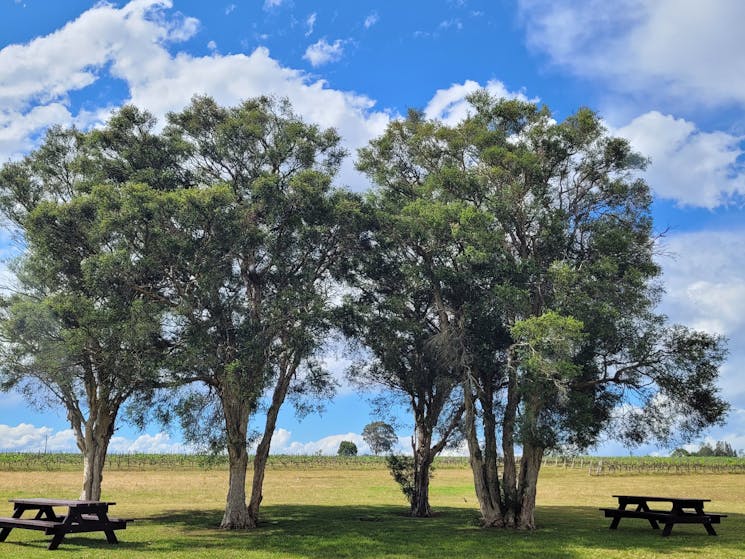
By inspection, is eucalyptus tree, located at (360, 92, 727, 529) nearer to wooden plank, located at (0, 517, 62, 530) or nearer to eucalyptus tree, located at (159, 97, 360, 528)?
eucalyptus tree, located at (159, 97, 360, 528)

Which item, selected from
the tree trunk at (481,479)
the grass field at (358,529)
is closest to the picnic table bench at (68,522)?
the grass field at (358,529)

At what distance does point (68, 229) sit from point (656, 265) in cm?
2237

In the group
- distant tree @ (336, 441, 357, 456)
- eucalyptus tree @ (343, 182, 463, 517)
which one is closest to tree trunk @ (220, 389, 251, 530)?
eucalyptus tree @ (343, 182, 463, 517)

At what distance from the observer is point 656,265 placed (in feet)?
92.7

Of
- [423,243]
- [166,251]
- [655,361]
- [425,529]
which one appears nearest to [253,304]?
[166,251]

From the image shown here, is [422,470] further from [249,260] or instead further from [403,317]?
[249,260]

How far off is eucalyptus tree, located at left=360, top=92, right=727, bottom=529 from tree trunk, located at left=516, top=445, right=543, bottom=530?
5cm

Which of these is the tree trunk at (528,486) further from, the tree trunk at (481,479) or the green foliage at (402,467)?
the green foliage at (402,467)

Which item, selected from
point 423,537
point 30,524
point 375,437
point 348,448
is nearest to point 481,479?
point 423,537

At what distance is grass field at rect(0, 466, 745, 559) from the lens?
1967 cm

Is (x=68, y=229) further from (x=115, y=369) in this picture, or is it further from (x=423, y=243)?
(x=423, y=243)

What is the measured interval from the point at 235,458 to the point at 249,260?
7.52 metres

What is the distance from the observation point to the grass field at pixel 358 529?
19.7 m

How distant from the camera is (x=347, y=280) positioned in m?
30.6
